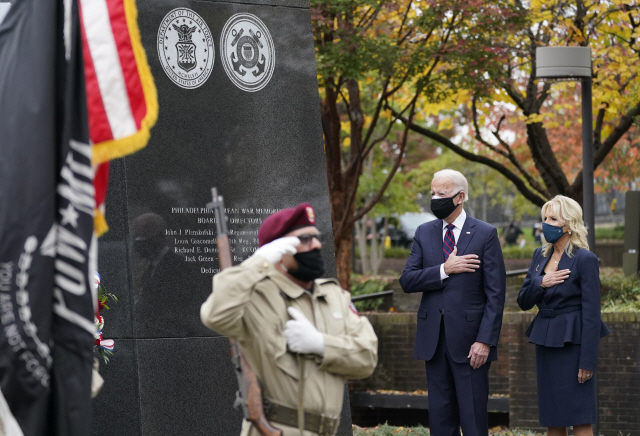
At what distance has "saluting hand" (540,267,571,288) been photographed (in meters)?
7.49

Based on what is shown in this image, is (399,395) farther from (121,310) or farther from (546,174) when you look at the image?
(121,310)

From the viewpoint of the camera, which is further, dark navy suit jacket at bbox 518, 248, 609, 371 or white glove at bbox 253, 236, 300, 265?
dark navy suit jacket at bbox 518, 248, 609, 371

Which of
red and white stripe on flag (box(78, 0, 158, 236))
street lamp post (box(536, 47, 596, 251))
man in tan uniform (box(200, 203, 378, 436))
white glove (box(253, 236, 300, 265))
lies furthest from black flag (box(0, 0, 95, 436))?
street lamp post (box(536, 47, 596, 251))

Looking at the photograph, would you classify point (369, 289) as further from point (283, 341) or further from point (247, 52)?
point (283, 341)

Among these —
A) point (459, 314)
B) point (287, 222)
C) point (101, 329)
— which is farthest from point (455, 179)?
point (287, 222)

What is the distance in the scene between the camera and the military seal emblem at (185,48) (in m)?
7.29

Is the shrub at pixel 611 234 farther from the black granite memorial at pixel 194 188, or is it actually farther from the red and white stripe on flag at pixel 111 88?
the red and white stripe on flag at pixel 111 88

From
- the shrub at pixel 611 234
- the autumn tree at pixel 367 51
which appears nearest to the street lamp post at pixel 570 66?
the autumn tree at pixel 367 51

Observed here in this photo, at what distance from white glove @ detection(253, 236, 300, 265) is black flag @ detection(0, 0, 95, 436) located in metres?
0.78

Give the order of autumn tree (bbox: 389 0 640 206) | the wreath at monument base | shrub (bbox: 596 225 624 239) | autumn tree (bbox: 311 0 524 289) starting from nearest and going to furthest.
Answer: the wreath at monument base < autumn tree (bbox: 311 0 524 289) < autumn tree (bbox: 389 0 640 206) < shrub (bbox: 596 225 624 239)

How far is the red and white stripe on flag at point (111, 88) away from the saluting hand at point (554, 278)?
13.1ft

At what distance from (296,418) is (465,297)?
3186 millimetres

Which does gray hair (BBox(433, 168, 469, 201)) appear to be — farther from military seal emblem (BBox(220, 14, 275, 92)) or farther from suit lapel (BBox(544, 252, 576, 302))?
military seal emblem (BBox(220, 14, 275, 92))

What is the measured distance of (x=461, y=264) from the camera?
736 cm
